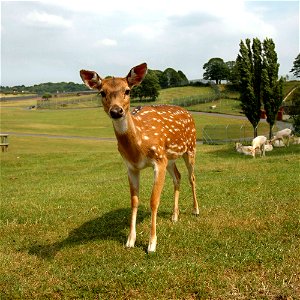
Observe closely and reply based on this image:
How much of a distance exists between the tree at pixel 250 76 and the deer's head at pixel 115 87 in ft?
108

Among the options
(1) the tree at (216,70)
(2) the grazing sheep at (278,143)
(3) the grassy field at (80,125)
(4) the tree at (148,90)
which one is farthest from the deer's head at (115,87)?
(1) the tree at (216,70)

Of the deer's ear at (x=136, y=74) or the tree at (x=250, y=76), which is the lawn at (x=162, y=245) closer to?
the deer's ear at (x=136, y=74)

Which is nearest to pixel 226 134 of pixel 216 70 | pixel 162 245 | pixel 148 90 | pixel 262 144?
pixel 262 144

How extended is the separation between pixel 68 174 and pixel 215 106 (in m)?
75.2

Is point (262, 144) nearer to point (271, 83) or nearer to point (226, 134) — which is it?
point (271, 83)

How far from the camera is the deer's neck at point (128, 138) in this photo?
7.02 m

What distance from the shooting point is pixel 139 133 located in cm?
739

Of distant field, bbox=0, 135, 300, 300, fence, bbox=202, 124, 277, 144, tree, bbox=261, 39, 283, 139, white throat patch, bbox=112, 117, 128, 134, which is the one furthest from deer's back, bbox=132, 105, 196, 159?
fence, bbox=202, 124, 277, 144

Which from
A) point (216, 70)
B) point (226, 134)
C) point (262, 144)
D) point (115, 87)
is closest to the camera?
point (115, 87)

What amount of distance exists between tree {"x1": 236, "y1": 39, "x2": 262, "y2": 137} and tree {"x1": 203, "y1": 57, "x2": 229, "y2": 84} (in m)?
97.7

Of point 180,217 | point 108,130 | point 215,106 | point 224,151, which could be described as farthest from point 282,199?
point 215,106

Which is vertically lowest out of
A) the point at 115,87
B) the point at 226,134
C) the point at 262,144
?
the point at 226,134

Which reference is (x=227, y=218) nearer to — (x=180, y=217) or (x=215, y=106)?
(x=180, y=217)

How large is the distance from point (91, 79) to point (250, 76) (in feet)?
111
